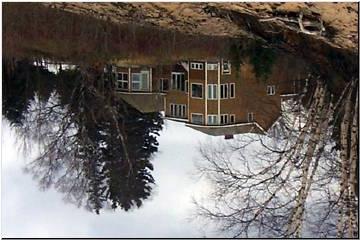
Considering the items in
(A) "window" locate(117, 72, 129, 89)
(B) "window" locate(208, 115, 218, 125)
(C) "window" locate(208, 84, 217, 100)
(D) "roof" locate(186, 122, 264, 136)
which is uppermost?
(A) "window" locate(117, 72, 129, 89)

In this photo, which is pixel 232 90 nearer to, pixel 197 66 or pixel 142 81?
pixel 197 66

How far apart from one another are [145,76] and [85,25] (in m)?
0.25

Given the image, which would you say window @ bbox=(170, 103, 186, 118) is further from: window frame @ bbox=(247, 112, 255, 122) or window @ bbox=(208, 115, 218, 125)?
window frame @ bbox=(247, 112, 255, 122)

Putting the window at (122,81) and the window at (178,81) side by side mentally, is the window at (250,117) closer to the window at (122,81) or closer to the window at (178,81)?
the window at (178,81)

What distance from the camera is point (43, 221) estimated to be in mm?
3223

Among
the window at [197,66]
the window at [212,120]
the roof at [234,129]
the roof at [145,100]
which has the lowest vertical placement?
the roof at [234,129]

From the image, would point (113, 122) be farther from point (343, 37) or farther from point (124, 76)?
point (343, 37)

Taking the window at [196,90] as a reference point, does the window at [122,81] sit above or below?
above

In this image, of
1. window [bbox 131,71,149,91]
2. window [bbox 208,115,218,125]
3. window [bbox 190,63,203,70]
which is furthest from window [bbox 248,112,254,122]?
window [bbox 131,71,149,91]

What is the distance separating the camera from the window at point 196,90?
3262 mm

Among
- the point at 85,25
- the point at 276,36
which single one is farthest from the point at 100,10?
the point at 276,36

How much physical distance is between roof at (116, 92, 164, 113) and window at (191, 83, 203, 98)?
10cm

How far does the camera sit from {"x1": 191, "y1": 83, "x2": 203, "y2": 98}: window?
326 centimetres

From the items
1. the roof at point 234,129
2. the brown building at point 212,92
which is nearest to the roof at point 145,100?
the brown building at point 212,92
